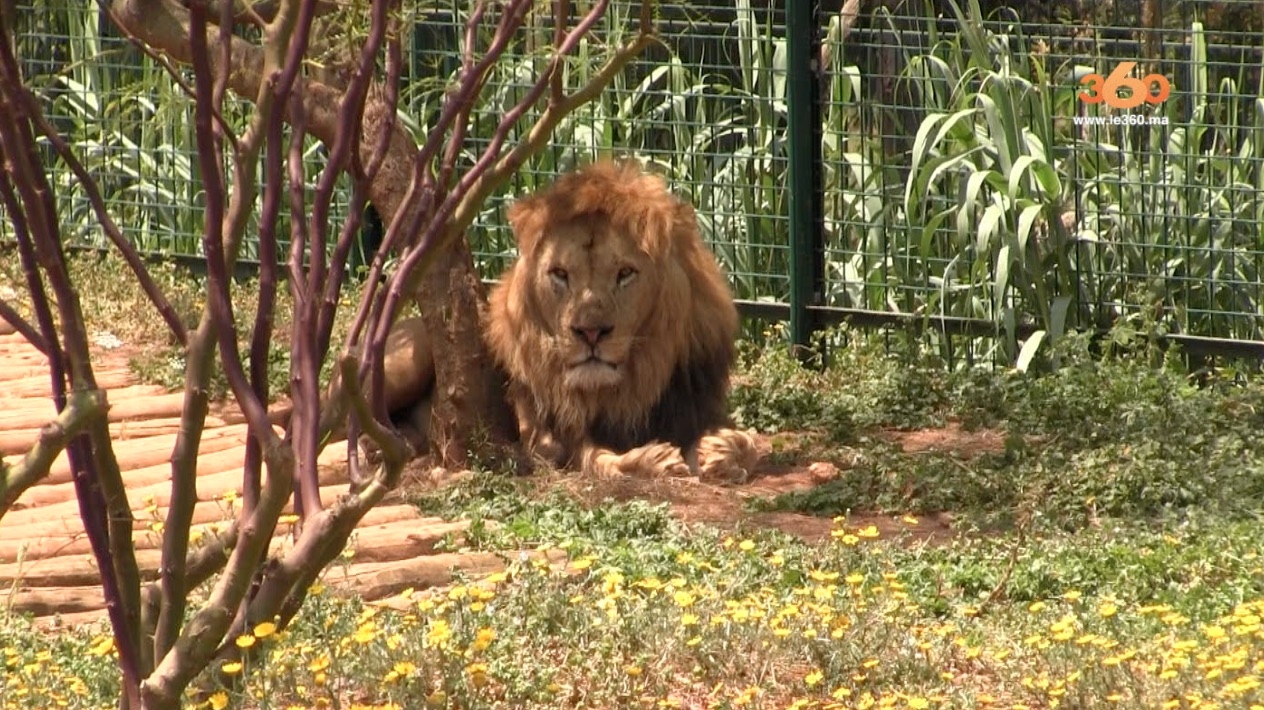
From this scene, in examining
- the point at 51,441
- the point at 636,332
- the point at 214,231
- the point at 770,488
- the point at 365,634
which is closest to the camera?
the point at 51,441

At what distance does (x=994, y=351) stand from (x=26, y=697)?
220 inches

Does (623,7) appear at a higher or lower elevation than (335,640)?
higher

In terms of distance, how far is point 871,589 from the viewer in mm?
5316

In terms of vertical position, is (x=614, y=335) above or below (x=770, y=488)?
above

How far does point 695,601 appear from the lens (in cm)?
524

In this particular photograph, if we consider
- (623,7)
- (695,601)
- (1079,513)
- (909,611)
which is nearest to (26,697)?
(695,601)

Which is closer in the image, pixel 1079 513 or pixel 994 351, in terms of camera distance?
pixel 1079 513

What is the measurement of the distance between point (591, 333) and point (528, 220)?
520 millimetres

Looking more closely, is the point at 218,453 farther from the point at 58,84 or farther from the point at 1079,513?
the point at 58,84

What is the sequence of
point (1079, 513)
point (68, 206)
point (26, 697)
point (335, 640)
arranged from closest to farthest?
point (26, 697), point (335, 640), point (1079, 513), point (68, 206)

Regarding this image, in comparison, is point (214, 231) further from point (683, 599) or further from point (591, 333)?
point (591, 333)

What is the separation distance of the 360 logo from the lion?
236 cm
